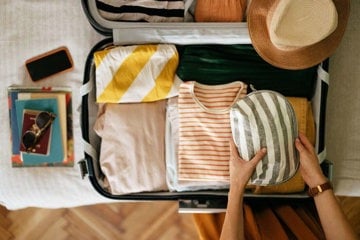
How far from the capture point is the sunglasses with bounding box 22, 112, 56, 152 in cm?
116

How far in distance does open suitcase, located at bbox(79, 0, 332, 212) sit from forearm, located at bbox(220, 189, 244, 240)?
0.39ft

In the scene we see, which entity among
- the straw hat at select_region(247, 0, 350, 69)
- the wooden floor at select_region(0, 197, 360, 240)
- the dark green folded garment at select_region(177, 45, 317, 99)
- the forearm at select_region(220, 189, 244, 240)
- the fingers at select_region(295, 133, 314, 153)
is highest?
the straw hat at select_region(247, 0, 350, 69)

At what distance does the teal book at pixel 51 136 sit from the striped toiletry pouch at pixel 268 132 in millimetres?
502

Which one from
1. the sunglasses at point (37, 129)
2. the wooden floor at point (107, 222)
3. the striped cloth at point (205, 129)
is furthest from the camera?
the wooden floor at point (107, 222)

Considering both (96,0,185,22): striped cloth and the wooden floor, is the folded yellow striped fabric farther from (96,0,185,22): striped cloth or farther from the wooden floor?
the wooden floor

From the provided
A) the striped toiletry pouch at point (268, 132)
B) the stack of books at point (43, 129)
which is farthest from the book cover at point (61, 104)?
the striped toiletry pouch at point (268, 132)

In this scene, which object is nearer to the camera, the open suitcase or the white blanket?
the open suitcase

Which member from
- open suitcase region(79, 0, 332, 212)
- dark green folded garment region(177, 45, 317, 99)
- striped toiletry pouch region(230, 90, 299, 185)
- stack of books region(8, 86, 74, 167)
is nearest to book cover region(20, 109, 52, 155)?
stack of books region(8, 86, 74, 167)

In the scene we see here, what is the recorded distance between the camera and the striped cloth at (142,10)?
1065 mm

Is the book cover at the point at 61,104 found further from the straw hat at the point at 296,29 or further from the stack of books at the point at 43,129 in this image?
the straw hat at the point at 296,29

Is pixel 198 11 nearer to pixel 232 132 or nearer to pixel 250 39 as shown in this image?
pixel 250 39

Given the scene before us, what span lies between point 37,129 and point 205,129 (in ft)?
1.55

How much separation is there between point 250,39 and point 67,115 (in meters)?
0.54

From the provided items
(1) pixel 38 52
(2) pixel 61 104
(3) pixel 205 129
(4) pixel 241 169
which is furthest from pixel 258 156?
(1) pixel 38 52
